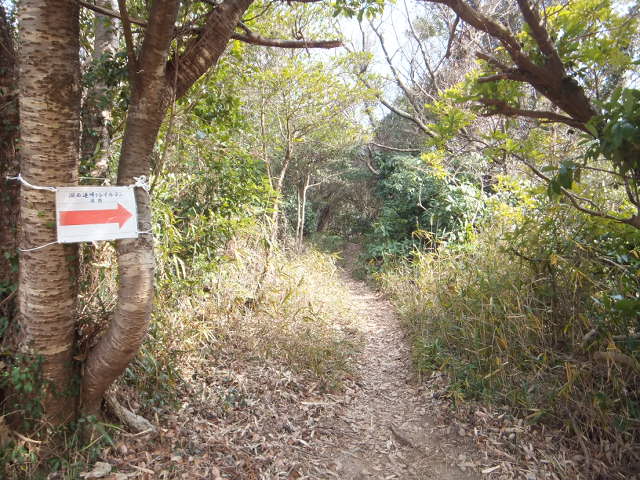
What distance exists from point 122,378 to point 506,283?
3625mm

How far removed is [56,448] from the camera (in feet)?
6.52

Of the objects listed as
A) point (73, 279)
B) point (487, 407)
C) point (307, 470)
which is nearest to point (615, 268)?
point (487, 407)

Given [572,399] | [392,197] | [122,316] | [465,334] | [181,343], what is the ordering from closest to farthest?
1. [122,316]
2. [572,399]
3. [181,343]
4. [465,334]
5. [392,197]

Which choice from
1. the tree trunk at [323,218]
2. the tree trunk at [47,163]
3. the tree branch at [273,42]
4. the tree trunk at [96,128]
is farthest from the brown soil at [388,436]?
the tree trunk at [323,218]

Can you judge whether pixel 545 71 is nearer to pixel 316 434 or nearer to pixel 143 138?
pixel 143 138

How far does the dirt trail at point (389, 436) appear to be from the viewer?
2.60 meters

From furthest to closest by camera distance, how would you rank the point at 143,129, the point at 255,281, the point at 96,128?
the point at 255,281 < the point at 96,128 < the point at 143,129

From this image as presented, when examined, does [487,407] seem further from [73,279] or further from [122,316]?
[73,279]

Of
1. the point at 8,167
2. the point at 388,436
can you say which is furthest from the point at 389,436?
the point at 8,167

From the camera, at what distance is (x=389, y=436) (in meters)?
3.00

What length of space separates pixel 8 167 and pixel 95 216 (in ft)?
2.51

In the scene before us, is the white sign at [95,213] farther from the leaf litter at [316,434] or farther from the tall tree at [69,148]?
the leaf litter at [316,434]

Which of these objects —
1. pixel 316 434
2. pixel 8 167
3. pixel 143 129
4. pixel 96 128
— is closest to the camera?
pixel 143 129

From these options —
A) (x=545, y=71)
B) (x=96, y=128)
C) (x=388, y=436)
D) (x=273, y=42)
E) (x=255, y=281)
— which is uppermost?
(x=273, y=42)
